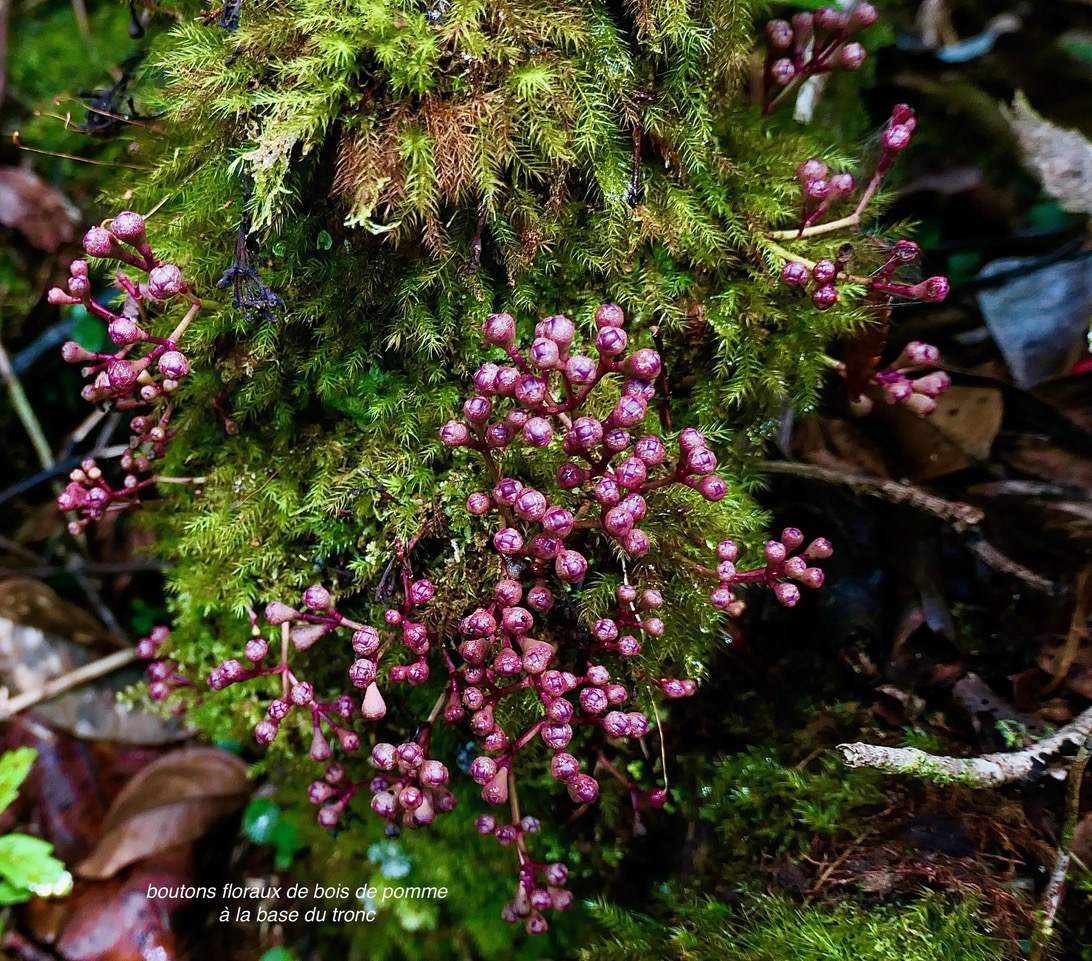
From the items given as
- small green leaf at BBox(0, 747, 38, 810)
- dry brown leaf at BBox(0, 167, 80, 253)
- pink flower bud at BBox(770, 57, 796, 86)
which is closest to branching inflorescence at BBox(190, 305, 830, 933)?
pink flower bud at BBox(770, 57, 796, 86)

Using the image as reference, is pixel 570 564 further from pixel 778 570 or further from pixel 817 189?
pixel 817 189

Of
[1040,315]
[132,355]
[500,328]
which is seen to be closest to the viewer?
[500,328]

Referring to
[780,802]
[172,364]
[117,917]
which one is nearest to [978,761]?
[780,802]

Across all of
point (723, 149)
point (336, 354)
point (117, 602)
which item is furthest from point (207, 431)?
point (723, 149)

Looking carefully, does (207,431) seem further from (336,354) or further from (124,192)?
(124,192)

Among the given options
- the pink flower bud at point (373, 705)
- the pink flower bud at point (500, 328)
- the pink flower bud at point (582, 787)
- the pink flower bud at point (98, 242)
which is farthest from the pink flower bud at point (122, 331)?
the pink flower bud at point (582, 787)

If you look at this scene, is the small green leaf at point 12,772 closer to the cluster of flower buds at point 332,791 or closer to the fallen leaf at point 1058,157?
the cluster of flower buds at point 332,791
